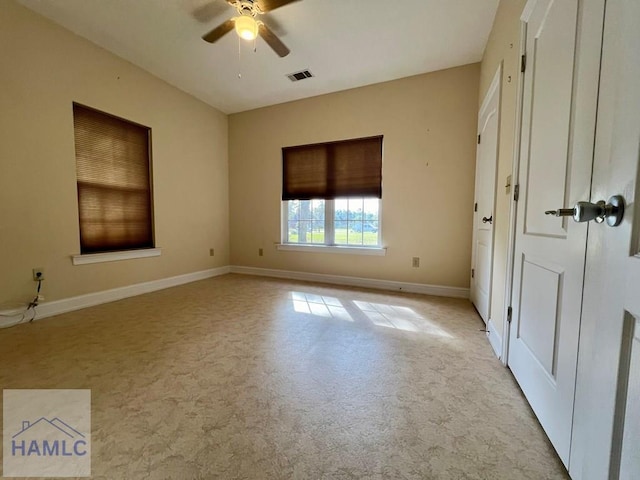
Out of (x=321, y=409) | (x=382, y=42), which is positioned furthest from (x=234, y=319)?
(x=382, y=42)

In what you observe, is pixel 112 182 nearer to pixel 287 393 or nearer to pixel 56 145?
pixel 56 145

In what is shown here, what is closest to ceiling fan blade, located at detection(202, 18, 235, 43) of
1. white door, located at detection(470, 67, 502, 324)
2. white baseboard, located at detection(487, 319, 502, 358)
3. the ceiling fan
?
the ceiling fan

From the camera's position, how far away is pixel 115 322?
2.32m

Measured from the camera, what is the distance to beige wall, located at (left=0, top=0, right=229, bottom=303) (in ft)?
7.25

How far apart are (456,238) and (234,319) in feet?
8.83

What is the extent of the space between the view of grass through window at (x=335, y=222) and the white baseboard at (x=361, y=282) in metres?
0.51

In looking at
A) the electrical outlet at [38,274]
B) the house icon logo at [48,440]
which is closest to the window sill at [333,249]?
the electrical outlet at [38,274]

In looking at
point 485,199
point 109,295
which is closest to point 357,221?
point 485,199

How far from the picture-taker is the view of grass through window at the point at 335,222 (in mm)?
3646

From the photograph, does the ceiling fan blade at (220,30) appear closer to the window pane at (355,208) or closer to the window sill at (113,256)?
the window pane at (355,208)

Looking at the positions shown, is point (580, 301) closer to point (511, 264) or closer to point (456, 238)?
point (511, 264)

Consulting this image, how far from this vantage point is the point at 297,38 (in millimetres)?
2596

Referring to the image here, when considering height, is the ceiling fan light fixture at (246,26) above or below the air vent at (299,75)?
below

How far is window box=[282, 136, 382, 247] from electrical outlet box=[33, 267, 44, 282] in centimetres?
276
